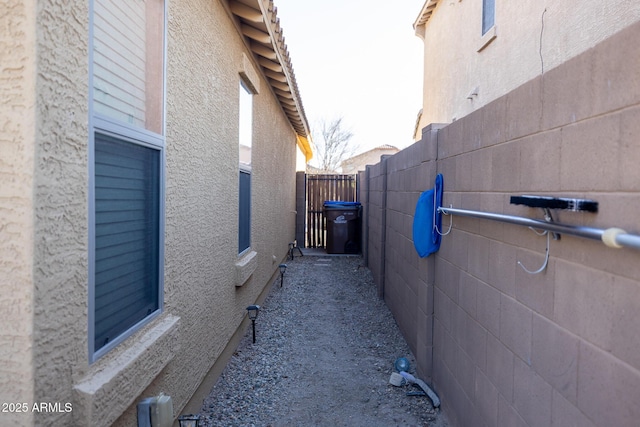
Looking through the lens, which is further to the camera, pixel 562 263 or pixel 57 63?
pixel 562 263

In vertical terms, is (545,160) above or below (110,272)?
above

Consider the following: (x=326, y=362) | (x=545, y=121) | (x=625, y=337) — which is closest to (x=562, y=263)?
(x=625, y=337)

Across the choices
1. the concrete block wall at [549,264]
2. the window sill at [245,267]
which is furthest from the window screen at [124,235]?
the window sill at [245,267]

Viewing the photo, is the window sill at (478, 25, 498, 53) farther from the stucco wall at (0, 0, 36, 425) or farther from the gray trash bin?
the stucco wall at (0, 0, 36, 425)

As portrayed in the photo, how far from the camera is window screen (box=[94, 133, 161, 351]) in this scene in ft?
6.87

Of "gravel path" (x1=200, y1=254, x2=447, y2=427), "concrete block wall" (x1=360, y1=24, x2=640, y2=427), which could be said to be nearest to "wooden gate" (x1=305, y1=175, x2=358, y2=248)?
"gravel path" (x1=200, y1=254, x2=447, y2=427)

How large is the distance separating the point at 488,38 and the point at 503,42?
0.51 meters

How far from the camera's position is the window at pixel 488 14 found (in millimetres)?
7134

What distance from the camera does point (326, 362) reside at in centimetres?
488

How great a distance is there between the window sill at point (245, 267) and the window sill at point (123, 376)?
2123mm

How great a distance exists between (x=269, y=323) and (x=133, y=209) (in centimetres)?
403

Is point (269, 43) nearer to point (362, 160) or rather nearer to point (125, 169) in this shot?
point (125, 169)

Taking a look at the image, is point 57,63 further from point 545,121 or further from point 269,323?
point 269,323

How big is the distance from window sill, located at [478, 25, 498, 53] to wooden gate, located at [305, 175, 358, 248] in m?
7.46
